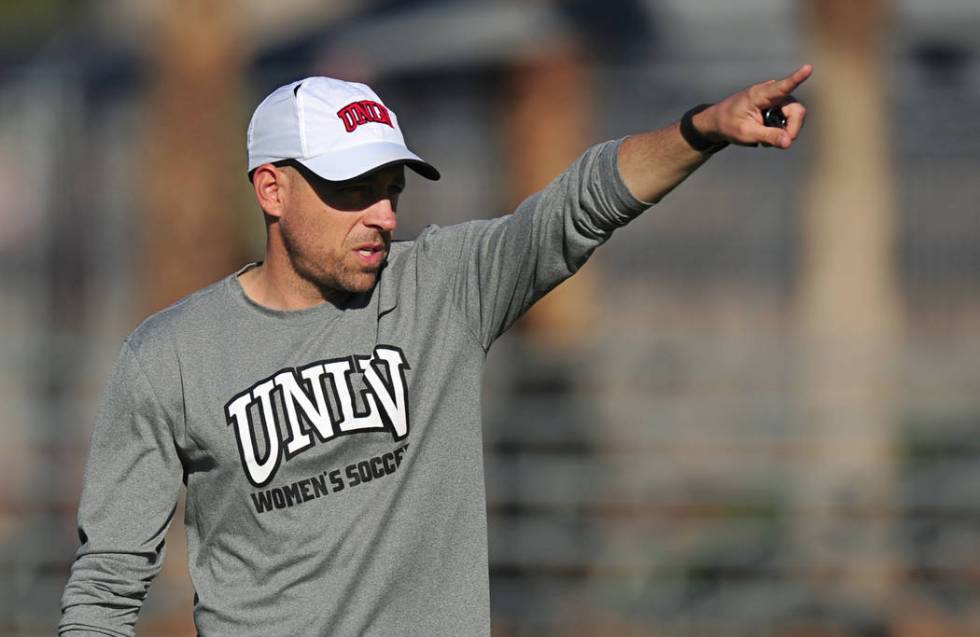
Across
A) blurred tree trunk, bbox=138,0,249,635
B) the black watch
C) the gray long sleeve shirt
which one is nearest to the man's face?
the gray long sleeve shirt

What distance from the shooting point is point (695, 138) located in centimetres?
345

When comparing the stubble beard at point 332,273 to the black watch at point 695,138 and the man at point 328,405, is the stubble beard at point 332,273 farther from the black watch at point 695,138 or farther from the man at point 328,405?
the black watch at point 695,138

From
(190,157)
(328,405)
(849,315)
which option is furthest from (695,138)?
(849,315)

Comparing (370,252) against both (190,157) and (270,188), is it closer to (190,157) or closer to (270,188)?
(270,188)

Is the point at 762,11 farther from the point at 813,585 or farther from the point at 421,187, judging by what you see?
the point at 813,585

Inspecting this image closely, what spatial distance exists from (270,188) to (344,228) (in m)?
0.25

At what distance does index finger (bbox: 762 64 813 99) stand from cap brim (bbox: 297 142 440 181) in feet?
2.58

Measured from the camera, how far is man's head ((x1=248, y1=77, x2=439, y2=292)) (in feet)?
12.1

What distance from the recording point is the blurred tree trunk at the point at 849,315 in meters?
9.77

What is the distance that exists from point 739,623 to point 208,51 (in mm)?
5007

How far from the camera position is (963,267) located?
14.9 metres

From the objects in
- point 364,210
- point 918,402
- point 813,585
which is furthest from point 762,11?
point 364,210

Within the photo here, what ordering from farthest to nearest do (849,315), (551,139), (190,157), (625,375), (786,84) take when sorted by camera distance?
(551,139)
(849,315)
(190,157)
(625,375)
(786,84)

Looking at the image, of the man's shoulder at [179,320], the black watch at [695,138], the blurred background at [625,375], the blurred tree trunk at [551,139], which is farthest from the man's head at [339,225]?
the blurred tree trunk at [551,139]
